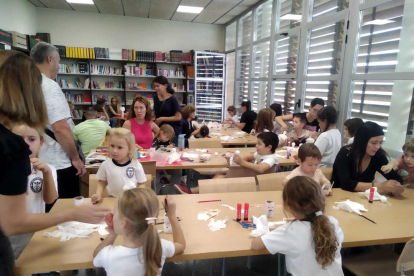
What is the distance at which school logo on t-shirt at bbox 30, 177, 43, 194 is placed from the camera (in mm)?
1794

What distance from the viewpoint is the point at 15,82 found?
981mm

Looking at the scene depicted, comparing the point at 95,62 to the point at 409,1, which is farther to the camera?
the point at 95,62

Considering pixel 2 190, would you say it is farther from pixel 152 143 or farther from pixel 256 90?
pixel 256 90

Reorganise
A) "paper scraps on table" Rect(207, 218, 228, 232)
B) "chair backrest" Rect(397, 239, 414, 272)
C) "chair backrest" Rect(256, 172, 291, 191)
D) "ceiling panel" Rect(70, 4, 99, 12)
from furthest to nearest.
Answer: "ceiling panel" Rect(70, 4, 99, 12)
"chair backrest" Rect(256, 172, 291, 191)
"paper scraps on table" Rect(207, 218, 228, 232)
"chair backrest" Rect(397, 239, 414, 272)

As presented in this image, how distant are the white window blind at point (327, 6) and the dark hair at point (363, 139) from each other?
249 centimetres

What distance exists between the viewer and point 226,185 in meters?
2.31

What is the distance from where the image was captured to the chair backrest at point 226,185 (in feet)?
7.41

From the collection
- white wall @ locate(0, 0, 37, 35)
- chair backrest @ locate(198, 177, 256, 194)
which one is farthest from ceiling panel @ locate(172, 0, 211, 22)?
chair backrest @ locate(198, 177, 256, 194)

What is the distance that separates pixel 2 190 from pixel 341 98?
423 cm

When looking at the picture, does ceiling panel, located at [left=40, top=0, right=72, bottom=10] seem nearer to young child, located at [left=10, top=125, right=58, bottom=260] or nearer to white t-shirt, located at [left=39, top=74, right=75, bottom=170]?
white t-shirt, located at [left=39, top=74, right=75, bottom=170]

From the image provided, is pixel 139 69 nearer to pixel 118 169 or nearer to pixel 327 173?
pixel 118 169

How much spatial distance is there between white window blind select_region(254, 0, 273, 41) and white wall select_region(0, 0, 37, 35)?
5492 mm

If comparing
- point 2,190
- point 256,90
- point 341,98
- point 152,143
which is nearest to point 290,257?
point 2,190

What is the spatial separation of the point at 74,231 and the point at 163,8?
261 inches
